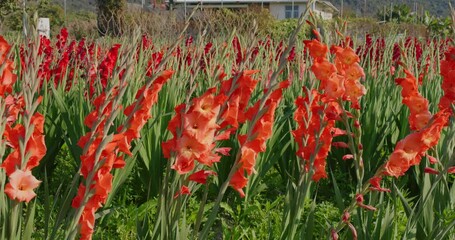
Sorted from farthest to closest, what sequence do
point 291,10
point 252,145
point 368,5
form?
point 368,5 < point 291,10 < point 252,145

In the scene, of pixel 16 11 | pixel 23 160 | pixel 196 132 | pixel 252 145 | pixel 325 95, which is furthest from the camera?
pixel 16 11

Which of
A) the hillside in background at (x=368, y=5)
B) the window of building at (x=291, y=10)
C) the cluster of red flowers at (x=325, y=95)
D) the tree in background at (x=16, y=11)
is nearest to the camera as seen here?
the cluster of red flowers at (x=325, y=95)

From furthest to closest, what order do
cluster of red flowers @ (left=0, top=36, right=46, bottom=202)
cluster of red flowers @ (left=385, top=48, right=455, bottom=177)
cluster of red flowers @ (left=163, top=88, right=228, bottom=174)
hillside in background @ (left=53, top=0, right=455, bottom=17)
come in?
hillside in background @ (left=53, top=0, right=455, bottom=17) < cluster of red flowers @ (left=385, top=48, right=455, bottom=177) < cluster of red flowers @ (left=163, top=88, right=228, bottom=174) < cluster of red flowers @ (left=0, top=36, right=46, bottom=202)

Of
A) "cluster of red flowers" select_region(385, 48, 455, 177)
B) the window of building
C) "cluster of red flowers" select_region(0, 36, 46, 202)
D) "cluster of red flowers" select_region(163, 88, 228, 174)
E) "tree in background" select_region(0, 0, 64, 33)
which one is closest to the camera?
"cluster of red flowers" select_region(0, 36, 46, 202)

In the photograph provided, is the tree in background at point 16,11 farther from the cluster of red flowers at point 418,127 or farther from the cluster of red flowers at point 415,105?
the cluster of red flowers at point 415,105

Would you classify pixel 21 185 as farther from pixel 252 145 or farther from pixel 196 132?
pixel 252 145

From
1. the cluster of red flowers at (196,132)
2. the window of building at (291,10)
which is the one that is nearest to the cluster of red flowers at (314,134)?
the cluster of red flowers at (196,132)

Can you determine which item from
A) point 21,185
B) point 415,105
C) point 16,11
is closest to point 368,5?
point 16,11

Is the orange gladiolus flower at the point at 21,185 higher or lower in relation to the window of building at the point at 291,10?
higher

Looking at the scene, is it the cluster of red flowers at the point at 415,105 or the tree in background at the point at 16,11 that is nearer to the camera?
the cluster of red flowers at the point at 415,105

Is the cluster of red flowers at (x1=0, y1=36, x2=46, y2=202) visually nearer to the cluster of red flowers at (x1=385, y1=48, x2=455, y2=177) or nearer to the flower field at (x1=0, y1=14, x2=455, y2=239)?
the flower field at (x1=0, y1=14, x2=455, y2=239)

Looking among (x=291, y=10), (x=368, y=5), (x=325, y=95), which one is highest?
(x=325, y=95)

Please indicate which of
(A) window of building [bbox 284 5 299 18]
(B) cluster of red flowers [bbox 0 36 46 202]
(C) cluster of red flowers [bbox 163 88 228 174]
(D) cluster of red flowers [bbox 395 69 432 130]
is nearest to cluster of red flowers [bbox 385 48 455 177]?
(D) cluster of red flowers [bbox 395 69 432 130]

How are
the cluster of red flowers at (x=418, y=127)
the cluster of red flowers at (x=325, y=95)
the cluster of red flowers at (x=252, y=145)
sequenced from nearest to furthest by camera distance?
the cluster of red flowers at (x=252, y=145)
the cluster of red flowers at (x=418, y=127)
the cluster of red flowers at (x=325, y=95)
